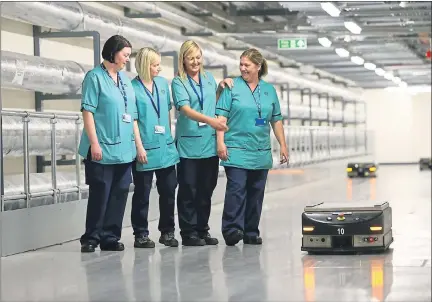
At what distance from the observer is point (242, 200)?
7660mm

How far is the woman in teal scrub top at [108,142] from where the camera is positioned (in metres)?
7.06

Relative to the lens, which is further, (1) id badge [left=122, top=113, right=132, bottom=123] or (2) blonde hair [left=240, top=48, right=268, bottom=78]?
(2) blonde hair [left=240, top=48, right=268, bottom=78]

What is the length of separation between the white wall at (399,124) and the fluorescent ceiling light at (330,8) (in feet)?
80.7

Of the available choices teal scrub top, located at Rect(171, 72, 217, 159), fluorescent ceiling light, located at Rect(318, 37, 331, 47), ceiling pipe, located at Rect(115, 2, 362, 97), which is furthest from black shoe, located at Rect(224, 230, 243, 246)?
fluorescent ceiling light, located at Rect(318, 37, 331, 47)

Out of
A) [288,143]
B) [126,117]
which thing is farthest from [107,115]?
[288,143]

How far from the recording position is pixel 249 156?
763 cm

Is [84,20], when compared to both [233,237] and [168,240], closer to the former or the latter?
[168,240]

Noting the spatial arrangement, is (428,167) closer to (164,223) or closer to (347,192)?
(347,192)

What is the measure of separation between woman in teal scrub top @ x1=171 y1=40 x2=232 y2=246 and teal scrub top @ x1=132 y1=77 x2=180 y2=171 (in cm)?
11

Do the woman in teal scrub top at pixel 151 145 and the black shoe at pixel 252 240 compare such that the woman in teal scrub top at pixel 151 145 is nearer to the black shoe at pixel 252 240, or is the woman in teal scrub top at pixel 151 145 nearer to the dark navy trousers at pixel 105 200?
the dark navy trousers at pixel 105 200

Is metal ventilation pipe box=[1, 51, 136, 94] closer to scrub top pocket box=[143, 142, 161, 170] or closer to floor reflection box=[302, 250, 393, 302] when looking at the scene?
scrub top pocket box=[143, 142, 161, 170]

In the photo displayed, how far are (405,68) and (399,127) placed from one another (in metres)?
11.6

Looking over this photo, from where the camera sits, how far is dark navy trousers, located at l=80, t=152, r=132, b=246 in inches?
283

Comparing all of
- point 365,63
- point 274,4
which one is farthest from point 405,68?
point 274,4
